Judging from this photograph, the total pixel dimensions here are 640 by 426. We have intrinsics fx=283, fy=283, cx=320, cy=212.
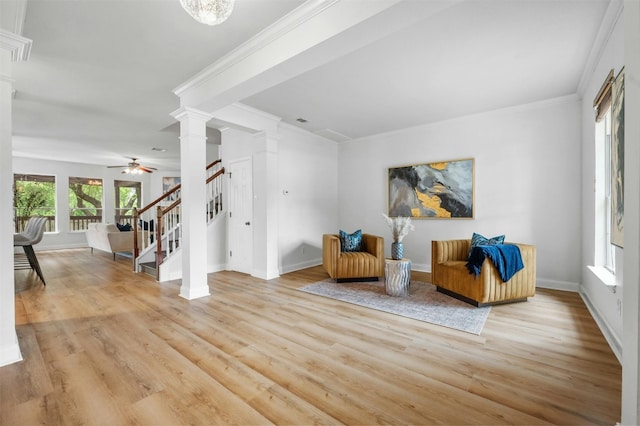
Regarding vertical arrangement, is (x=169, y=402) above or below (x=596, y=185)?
below

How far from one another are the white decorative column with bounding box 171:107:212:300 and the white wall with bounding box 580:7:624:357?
4.27 m

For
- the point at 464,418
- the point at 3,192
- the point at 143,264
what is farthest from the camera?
the point at 143,264

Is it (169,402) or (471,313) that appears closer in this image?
(169,402)

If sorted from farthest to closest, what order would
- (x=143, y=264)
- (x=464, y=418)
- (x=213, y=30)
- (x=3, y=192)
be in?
(x=143, y=264), (x=213, y=30), (x=3, y=192), (x=464, y=418)

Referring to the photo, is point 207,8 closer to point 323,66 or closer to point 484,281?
point 323,66

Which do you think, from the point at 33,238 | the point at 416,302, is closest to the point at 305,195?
the point at 416,302

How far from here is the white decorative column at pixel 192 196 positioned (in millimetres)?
3738

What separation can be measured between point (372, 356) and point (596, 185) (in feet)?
10.4

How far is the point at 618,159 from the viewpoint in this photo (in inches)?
85.2

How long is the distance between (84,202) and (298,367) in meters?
10.6

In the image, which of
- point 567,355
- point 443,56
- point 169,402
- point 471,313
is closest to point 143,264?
point 169,402

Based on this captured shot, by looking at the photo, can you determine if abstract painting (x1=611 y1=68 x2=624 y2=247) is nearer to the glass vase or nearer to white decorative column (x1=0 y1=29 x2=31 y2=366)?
the glass vase

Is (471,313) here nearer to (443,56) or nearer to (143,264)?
(443,56)

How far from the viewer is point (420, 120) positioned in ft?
16.4
